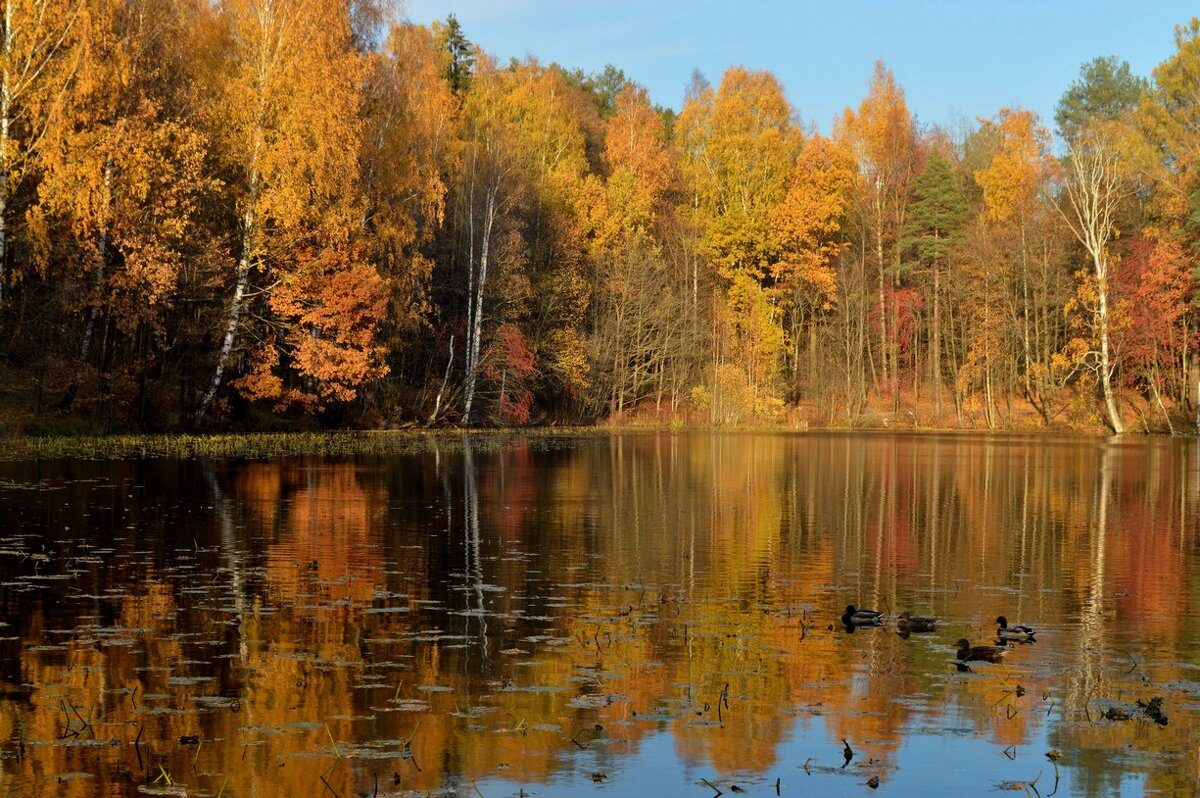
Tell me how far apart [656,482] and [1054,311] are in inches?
1855

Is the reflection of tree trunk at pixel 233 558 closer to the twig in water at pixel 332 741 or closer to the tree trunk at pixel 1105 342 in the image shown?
the twig in water at pixel 332 741

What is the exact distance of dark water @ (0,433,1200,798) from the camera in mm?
7586

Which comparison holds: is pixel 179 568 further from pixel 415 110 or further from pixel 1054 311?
pixel 1054 311

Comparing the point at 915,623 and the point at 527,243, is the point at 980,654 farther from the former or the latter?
the point at 527,243

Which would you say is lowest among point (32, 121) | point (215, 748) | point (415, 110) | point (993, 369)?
point (215, 748)

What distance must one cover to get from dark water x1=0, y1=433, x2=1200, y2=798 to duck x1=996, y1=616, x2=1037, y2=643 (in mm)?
203

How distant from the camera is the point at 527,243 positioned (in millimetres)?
62562

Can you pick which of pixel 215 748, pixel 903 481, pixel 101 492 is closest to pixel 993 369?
pixel 903 481

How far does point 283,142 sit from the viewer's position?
4225 centimetres

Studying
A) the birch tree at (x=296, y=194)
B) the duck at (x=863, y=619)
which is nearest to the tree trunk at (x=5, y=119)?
the birch tree at (x=296, y=194)

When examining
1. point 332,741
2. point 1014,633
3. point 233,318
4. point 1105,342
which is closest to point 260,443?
point 233,318

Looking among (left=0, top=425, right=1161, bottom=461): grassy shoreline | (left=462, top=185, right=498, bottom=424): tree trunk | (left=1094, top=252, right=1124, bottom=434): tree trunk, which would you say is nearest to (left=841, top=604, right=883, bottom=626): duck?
(left=0, top=425, right=1161, bottom=461): grassy shoreline

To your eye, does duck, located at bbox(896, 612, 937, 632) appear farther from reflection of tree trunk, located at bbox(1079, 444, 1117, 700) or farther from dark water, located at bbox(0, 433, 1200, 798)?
reflection of tree trunk, located at bbox(1079, 444, 1117, 700)

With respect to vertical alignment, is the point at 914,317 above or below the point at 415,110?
below
